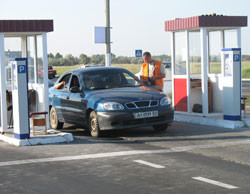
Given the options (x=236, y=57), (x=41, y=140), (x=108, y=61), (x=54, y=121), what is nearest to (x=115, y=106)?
(x=41, y=140)

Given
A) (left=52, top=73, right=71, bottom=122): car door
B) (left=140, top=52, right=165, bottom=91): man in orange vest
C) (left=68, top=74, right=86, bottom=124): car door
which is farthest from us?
(left=140, top=52, right=165, bottom=91): man in orange vest

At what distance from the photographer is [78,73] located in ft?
46.0

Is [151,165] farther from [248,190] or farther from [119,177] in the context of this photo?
[248,190]

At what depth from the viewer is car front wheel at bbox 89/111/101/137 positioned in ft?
41.6

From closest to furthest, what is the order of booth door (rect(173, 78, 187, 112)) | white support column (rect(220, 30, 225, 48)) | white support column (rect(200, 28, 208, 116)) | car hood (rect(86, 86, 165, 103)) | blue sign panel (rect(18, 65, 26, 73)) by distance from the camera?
blue sign panel (rect(18, 65, 26, 73)) < car hood (rect(86, 86, 165, 103)) < white support column (rect(200, 28, 208, 116)) < white support column (rect(220, 30, 225, 48)) < booth door (rect(173, 78, 187, 112))

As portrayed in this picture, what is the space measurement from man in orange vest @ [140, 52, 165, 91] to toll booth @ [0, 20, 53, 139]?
10.1ft

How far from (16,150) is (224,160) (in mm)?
4145

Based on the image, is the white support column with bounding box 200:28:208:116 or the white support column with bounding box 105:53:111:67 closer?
the white support column with bounding box 200:28:208:116

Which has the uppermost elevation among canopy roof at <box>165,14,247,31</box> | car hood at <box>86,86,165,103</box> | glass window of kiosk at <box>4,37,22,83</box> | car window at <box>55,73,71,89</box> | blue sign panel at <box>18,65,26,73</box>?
canopy roof at <box>165,14,247,31</box>

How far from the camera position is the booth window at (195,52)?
1552cm

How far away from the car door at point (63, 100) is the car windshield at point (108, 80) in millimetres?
782

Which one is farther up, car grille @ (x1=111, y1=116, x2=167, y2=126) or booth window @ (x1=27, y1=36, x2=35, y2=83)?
booth window @ (x1=27, y1=36, x2=35, y2=83)

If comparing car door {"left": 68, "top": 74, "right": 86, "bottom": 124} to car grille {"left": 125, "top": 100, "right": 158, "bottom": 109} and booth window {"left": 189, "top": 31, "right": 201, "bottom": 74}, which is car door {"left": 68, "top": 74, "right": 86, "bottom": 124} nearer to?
car grille {"left": 125, "top": 100, "right": 158, "bottom": 109}

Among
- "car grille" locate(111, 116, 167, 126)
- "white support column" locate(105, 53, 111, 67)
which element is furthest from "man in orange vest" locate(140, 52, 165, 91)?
"white support column" locate(105, 53, 111, 67)
